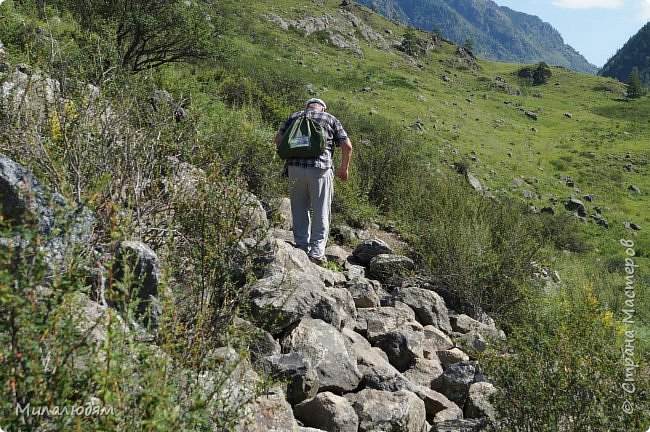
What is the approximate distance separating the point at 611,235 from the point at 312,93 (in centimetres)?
1404

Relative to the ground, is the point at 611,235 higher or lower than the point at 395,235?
lower

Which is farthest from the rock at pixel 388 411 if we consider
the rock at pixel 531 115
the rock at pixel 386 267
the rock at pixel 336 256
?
the rock at pixel 531 115

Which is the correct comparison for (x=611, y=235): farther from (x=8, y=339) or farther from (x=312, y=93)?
(x=8, y=339)

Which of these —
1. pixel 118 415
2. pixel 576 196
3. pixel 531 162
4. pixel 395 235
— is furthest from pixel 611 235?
pixel 118 415

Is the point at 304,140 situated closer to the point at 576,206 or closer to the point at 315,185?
the point at 315,185

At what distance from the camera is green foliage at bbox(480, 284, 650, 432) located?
102 inches

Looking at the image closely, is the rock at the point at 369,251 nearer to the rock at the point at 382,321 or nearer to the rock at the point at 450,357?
the rock at the point at 382,321

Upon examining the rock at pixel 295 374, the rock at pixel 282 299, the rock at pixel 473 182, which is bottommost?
the rock at pixel 473 182

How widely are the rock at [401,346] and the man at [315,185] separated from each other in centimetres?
142

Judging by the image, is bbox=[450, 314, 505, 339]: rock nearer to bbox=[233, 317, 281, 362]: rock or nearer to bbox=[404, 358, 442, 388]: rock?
bbox=[404, 358, 442, 388]: rock

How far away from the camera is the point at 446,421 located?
316cm

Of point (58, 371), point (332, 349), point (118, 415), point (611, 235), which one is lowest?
point (611, 235)

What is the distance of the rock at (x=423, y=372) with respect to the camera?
3916mm

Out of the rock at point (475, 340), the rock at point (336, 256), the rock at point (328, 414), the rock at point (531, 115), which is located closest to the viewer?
the rock at point (328, 414)
